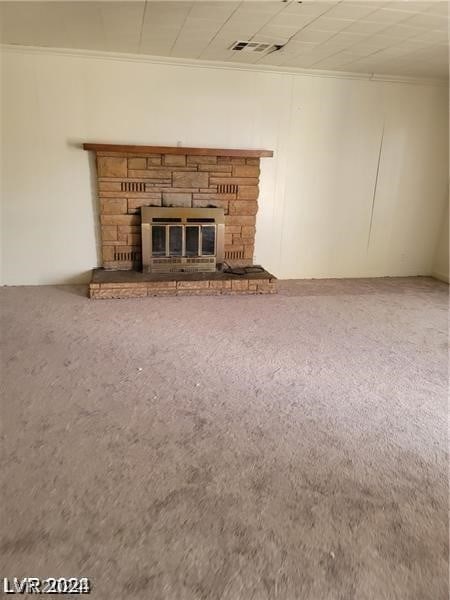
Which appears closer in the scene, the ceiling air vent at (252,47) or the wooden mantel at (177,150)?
the ceiling air vent at (252,47)

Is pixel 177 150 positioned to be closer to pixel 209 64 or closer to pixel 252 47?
pixel 209 64

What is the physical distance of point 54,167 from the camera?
374 centimetres

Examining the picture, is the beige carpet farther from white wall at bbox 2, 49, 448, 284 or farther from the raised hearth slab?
white wall at bbox 2, 49, 448, 284

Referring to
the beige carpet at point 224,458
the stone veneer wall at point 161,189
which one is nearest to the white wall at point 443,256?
the beige carpet at point 224,458

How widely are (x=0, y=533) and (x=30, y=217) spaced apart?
303cm

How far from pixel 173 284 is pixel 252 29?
205 centimetres

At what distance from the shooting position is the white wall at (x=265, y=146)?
3.63 metres

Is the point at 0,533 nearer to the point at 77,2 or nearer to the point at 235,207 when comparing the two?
the point at 77,2

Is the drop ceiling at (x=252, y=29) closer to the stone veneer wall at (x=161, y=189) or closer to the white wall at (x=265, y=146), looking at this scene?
the white wall at (x=265, y=146)

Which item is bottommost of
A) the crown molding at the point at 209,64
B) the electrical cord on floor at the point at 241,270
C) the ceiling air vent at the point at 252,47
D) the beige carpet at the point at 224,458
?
the beige carpet at the point at 224,458

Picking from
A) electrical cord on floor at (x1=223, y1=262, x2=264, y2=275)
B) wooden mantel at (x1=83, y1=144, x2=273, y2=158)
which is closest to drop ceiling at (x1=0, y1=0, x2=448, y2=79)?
wooden mantel at (x1=83, y1=144, x2=273, y2=158)

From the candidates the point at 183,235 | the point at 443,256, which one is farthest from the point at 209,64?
the point at 443,256

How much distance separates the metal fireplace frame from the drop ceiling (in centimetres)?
131

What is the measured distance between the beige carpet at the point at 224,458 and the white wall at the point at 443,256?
6.36 ft
